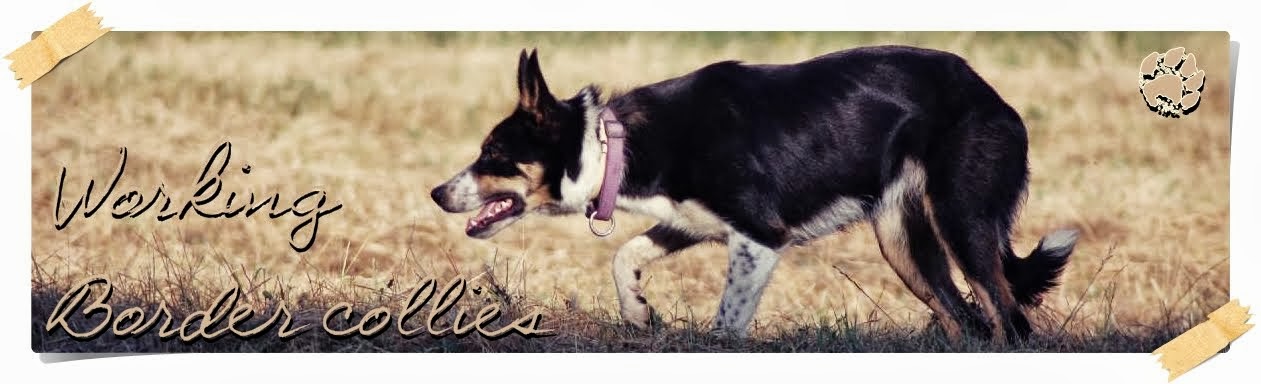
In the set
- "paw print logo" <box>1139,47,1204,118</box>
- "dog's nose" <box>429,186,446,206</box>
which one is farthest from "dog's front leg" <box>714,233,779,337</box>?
"paw print logo" <box>1139,47,1204,118</box>

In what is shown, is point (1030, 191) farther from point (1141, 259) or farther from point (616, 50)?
point (616, 50)

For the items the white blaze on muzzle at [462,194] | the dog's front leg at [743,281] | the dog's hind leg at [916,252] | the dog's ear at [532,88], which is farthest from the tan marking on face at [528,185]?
the dog's hind leg at [916,252]

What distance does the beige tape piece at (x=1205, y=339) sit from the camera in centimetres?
710

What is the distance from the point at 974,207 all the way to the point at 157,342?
12.2ft

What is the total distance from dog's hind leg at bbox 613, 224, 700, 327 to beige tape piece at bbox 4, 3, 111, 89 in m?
2.60

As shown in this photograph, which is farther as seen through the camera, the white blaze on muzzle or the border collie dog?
the white blaze on muzzle

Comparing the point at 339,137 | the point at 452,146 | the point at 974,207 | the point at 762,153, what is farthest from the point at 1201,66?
the point at 339,137

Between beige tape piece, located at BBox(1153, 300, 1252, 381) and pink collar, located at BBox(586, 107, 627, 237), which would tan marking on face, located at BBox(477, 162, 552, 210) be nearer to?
pink collar, located at BBox(586, 107, 627, 237)

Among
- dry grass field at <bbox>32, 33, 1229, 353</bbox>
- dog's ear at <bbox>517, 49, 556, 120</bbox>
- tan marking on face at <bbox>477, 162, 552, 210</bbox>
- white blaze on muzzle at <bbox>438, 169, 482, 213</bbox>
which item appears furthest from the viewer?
dry grass field at <bbox>32, 33, 1229, 353</bbox>

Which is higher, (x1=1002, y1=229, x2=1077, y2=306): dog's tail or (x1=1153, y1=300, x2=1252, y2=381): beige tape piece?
(x1=1002, y1=229, x2=1077, y2=306): dog's tail

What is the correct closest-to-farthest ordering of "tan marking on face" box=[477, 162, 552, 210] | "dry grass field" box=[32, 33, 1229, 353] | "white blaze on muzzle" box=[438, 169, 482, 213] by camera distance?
"tan marking on face" box=[477, 162, 552, 210], "white blaze on muzzle" box=[438, 169, 482, 213], "dry grass field" box=[32, 33, 1229, 353]

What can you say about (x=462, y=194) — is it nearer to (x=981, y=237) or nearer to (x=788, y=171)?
(x=788, y=171)

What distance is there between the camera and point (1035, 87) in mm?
7281

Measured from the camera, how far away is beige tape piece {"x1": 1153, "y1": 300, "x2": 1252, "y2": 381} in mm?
7102
